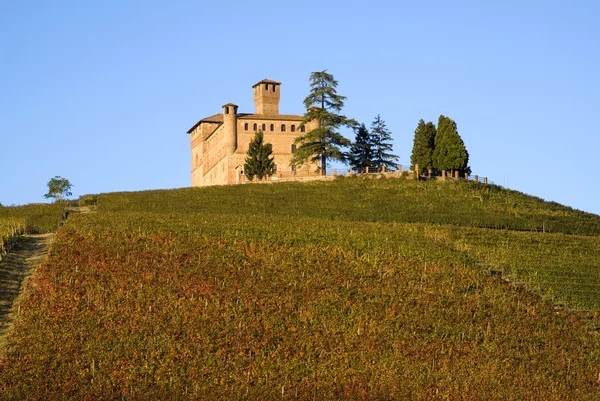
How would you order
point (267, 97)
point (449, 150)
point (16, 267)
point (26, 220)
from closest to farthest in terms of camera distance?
point (16, 267), point (26, 220), point (449, 150), point (267, 97)

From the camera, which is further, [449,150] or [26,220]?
[449,150]

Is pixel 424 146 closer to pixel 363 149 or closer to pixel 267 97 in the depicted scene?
pixel 363 149

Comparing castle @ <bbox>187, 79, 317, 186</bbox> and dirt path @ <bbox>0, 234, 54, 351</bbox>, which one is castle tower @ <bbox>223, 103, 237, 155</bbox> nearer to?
castle @ <bbox>187, 79, 317, 186</bbox>

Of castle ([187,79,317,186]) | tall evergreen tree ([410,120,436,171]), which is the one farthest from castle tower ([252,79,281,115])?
tall evergreen tree ([410,120,436,171])

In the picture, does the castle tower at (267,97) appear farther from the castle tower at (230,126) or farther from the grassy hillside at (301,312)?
the grassy hillside at (301,312)

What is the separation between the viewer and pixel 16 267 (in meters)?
49.1

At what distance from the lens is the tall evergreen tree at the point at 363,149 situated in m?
97.5

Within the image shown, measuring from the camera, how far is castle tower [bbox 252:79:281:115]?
115m

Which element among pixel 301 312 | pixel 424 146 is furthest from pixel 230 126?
pixel 301 312

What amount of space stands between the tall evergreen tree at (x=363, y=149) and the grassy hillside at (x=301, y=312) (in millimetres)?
33302

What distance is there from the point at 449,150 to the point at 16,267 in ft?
171

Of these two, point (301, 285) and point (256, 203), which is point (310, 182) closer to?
point (256, 203)

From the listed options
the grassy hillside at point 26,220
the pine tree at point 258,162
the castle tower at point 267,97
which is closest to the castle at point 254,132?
the castle tower at point 267,97

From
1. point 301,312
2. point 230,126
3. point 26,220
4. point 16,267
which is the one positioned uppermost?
point 230,126
